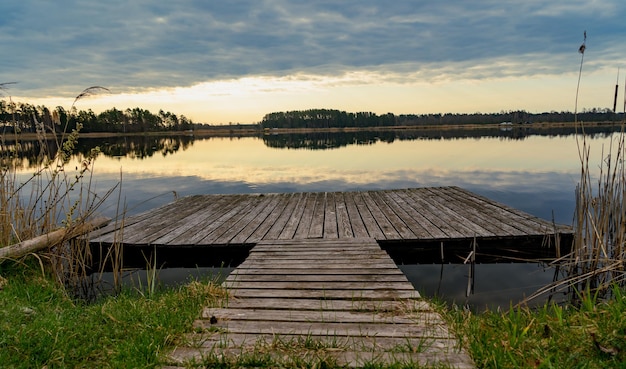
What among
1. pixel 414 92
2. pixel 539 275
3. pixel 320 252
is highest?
pixel 414 92

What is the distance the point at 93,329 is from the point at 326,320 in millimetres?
1919

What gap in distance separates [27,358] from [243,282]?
74.3 inches

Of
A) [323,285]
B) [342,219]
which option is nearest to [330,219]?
[342,219]

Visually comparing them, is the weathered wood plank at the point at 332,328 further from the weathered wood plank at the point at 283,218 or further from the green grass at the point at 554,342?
the weathered wood plank at the point at 283,218

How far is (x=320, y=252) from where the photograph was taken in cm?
509

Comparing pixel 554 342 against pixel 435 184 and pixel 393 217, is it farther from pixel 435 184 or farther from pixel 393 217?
pixel 435 184

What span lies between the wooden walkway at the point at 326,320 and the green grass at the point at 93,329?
19cm

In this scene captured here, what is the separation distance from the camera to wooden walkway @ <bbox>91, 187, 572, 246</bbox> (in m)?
5.94

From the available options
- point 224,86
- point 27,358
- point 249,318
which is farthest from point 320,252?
point 224,86

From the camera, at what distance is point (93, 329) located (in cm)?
299

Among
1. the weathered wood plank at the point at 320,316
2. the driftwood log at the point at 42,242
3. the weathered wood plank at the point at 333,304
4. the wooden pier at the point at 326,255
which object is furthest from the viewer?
the driftwood log at the point at 42,242

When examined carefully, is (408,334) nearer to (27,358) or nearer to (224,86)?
(27,358)

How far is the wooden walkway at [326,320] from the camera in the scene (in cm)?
242

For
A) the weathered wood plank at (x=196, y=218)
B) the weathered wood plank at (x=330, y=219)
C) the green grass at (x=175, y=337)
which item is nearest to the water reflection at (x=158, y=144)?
the weathered wood plank at (x=196, y=218)
